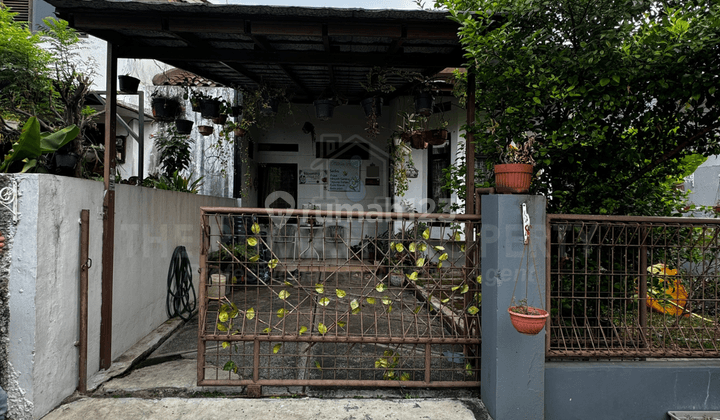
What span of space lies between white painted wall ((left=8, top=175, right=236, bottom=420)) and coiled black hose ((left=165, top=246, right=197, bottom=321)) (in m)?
1.15

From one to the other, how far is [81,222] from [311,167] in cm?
665

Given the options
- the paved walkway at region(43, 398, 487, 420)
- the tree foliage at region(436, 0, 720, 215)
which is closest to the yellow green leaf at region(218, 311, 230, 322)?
the paved walkway at region(43, 398, 487, 420)

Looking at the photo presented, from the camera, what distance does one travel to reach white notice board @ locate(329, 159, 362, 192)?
977 cm

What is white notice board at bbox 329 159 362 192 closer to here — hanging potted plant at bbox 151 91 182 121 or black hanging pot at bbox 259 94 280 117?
black hanging pot at bbox 259 94 280 117

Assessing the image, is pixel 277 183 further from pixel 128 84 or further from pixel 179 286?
pixel 128 84

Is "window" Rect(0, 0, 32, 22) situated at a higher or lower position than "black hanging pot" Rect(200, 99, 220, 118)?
higher

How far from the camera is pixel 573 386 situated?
10.4 feet

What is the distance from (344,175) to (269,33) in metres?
6.21

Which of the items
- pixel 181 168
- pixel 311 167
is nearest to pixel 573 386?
pixel 181 168

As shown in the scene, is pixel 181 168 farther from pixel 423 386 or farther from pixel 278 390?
pixel 423 386

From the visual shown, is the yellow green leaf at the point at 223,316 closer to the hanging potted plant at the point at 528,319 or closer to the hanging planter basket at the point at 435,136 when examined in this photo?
the hanging potted plant at the point at 528,319

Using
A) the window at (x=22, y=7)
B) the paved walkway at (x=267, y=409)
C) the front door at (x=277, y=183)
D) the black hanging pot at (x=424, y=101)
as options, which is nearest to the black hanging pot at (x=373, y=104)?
the black hanging pot at (x=424, y=101)

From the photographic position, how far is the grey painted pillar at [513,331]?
304cm

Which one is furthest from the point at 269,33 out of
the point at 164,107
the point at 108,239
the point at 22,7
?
the point at 22,7
